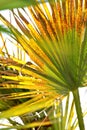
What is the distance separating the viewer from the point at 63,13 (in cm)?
79

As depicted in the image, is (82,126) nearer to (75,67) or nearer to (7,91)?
(75,67)

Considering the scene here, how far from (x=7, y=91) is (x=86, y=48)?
1.83ft

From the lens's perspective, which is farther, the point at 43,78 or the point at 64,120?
the point at 64,120

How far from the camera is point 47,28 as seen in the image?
0.81 metres

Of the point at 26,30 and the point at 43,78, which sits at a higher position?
the point at 26,30

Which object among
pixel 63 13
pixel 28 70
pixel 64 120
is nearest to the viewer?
pixel 63 13

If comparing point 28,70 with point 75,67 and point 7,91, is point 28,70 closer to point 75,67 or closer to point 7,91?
point 75,67

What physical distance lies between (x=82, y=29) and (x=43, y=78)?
0.66 ft

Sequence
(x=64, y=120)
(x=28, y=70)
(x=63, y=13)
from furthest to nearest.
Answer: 1. (x=64, y=120)
2. (x=28, y=70)
3. (x=63, y=13)

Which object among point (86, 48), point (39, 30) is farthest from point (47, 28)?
point (86, 48)

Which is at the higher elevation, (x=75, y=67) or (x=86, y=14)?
(x=86, y=14)

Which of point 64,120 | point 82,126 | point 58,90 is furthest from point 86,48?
point 64,120

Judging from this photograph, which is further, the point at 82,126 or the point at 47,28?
the point at 82,126

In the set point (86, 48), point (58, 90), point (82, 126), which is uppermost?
point (86, 48)
